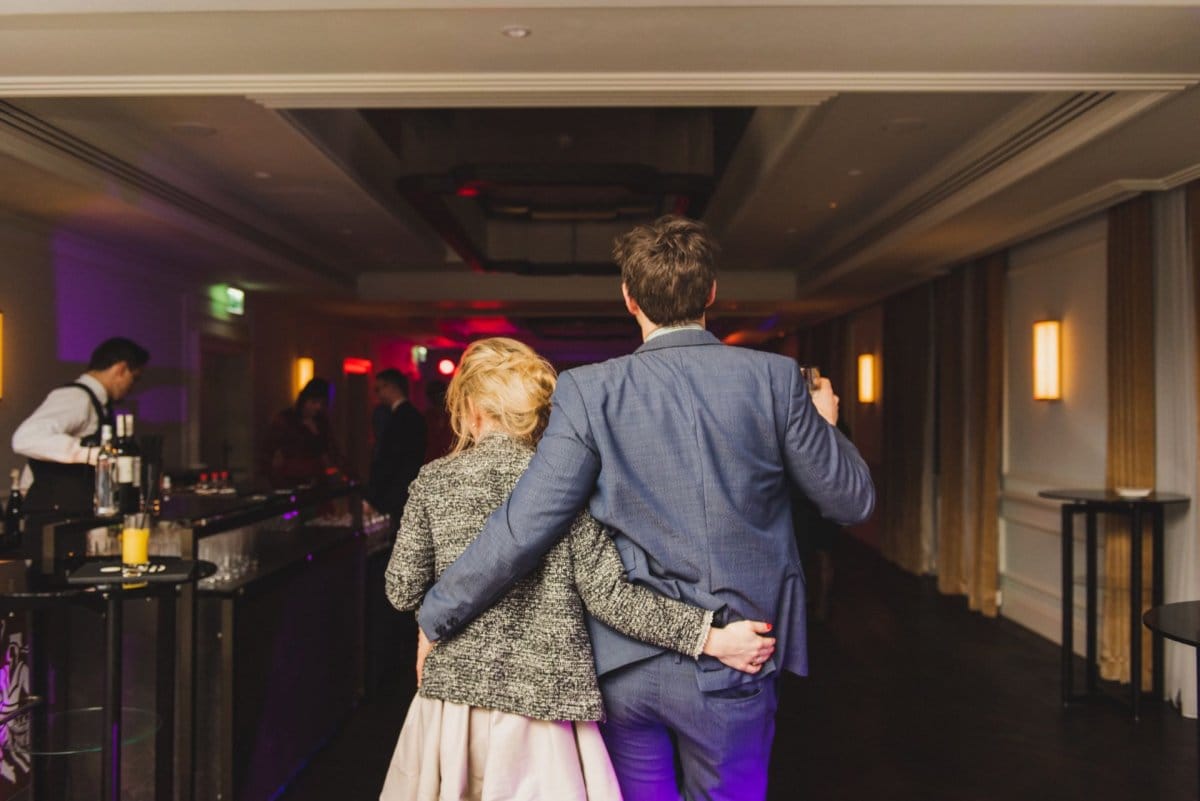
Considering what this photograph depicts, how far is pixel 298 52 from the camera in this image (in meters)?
3.34

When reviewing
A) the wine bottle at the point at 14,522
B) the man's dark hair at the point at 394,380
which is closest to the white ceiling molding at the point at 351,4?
the wine bottle at the point at 14,522

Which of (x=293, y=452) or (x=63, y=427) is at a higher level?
(x=63, y=427)

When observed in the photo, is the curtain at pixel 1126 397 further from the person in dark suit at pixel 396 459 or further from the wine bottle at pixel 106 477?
the wine bottle at pixel 106 477

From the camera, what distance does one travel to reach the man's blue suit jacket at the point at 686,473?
1.72 m

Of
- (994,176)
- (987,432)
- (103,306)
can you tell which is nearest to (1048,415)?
(987,432)

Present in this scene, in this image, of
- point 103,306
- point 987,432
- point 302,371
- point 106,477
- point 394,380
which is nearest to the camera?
point 106,477

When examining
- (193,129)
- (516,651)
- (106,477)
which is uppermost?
(193,129)

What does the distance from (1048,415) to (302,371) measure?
27.2 ft

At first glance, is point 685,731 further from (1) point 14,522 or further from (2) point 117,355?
(1) point 14,522

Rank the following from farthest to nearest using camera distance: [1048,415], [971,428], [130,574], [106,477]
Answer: [971,428] < [1048,415] < [106,477] < [130,574]

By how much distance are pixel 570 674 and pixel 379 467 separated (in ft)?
14.7

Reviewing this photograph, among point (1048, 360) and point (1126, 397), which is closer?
point (1126, 397)

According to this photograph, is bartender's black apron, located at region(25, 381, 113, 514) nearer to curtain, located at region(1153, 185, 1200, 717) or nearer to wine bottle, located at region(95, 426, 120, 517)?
wine bottle, located at region(95, 426, 120, 517)

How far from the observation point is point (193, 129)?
520 cm
